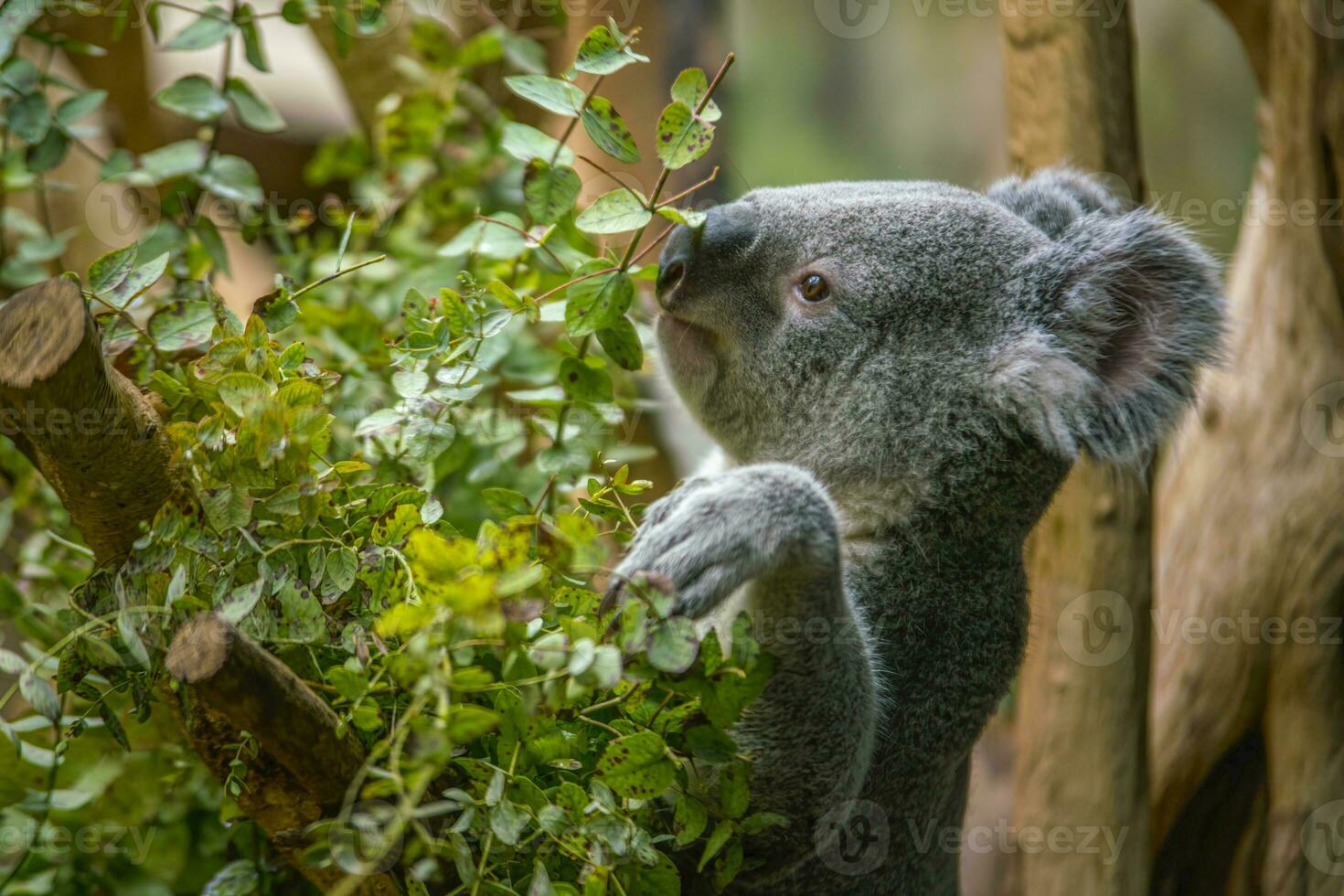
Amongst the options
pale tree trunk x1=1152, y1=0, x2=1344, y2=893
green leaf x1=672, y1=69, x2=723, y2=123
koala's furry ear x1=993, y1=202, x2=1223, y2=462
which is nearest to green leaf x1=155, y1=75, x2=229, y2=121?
green leaf x1=672, y1=69, x2=723, y2=123

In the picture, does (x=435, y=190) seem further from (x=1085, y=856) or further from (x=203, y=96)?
(x=1085, y=856)

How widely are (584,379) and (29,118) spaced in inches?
58.6

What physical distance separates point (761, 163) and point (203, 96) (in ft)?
34.5

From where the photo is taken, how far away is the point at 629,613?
1.39 m

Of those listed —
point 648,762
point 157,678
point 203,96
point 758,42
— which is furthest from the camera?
point 758,42

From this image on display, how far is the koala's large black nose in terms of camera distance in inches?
88.3

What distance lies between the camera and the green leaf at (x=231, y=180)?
2.71 m

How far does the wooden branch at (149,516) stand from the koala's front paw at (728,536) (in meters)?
0.48

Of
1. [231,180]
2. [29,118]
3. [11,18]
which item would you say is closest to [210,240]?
[231,180]

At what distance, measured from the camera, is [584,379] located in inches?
85.7

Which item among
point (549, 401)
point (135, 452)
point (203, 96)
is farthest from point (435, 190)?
point (135, 452)

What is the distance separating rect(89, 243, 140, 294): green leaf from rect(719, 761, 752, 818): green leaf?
1346mm

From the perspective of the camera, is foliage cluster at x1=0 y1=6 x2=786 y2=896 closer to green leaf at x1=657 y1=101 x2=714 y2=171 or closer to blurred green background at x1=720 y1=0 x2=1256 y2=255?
green leaf at x1=657 y1=101 x2=714 y2=171

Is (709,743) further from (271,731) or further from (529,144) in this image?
(529,144)
